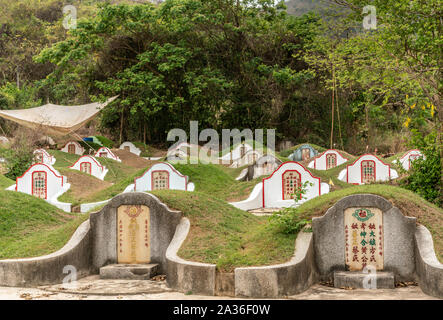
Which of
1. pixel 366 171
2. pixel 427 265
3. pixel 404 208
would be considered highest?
pixel 366 171

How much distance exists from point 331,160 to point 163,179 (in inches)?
370

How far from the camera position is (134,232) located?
859 cm

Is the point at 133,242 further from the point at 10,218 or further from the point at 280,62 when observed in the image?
the point at 280,62

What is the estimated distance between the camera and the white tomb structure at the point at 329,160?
23312 mm

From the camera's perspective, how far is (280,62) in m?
29.4

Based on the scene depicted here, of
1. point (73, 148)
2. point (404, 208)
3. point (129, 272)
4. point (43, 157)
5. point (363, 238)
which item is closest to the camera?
point (363, 238)

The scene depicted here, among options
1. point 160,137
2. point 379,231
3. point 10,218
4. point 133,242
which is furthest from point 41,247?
point 160,137

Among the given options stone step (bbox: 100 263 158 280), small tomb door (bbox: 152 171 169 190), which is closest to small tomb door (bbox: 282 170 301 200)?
small tomb door (bbox: 152 171 169 190)

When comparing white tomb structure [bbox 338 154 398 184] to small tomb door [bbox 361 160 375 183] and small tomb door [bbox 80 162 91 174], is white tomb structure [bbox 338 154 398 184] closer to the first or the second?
small tomb door [bbox 361 160 375 183]

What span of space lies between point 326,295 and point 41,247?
4.76 metres

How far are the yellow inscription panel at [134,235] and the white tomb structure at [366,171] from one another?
1310 cm

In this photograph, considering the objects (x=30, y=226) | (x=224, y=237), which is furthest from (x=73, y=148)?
(x=224, y=237)

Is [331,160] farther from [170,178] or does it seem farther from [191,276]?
[191,276]

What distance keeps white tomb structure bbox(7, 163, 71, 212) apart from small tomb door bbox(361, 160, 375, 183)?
11.4 m
